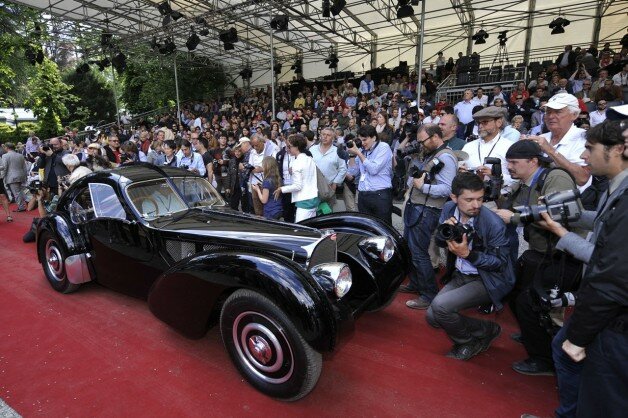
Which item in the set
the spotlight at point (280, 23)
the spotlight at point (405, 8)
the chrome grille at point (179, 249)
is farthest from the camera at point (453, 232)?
the spotlight at point (280, 23)

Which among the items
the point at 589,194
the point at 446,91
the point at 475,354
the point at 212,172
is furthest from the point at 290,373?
the point at 446,91

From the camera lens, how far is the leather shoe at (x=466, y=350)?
2941 millimetres

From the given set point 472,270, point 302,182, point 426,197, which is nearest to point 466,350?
point 472,270

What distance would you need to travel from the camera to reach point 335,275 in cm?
262

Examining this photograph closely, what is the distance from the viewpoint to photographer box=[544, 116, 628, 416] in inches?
59.7

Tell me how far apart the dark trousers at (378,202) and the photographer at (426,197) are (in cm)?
53

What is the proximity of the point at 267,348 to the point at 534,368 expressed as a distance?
78.5 inches

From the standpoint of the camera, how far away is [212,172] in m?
6.55

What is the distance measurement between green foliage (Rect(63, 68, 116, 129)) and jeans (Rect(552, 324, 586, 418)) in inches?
1534

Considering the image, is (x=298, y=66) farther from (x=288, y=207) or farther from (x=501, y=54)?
(x=288, y=207)

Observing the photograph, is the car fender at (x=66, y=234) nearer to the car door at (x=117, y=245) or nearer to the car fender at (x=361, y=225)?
the car door at (x=117, y=245)

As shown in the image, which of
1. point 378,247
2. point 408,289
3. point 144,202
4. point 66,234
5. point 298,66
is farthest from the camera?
point 298,66

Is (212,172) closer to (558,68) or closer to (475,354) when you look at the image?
(475,354)

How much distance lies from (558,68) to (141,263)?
14.3 metres
